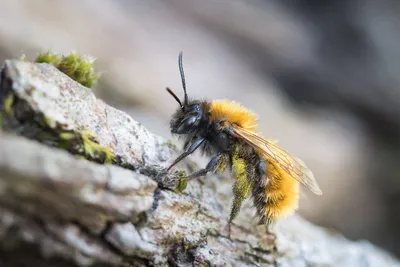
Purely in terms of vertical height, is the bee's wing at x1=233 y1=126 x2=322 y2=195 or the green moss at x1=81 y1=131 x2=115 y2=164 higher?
the bee's wing at x1=233 y1=126 x2=322 y2=195

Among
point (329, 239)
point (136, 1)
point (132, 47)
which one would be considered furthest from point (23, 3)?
point (329, 239)

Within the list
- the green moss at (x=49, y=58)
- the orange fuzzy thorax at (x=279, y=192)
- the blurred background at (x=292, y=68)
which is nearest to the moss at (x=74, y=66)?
the green moss at (x=49, y=58)

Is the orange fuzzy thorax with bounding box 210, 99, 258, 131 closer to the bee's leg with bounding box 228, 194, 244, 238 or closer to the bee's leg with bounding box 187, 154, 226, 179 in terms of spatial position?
the bee's leg with bounding box 187, 154, 226, 179

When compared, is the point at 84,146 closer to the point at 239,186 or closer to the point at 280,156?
the point at 239,186

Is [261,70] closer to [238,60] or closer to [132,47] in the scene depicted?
[238,60]

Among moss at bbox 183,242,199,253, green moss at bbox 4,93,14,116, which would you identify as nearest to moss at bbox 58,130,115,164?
green moss at bbox 4,93,14,116

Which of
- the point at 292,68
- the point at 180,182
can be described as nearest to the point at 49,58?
the point at 180,182
